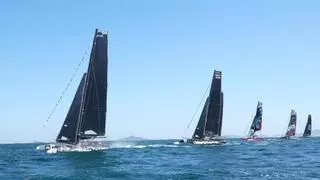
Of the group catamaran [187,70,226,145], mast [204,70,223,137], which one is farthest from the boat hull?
mast [204,70,223,137]

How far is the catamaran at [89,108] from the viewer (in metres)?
75.8

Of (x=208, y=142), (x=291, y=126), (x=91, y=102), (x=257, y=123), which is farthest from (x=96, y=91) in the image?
(x=291, y=126)

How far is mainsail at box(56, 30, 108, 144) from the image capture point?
7594 centimetres

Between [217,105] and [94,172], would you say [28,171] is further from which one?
[217,105]

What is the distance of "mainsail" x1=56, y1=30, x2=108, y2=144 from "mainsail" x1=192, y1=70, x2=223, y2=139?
3519 centimetres

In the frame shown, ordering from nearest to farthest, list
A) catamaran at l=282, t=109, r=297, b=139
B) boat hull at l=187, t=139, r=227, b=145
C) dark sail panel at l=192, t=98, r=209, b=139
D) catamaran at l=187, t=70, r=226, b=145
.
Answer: boat hull at l=187, t=139, r=227, b=145 < catamaran at l=187, t=70, r=226, b=145 < dark sail panel at l=192, t=98, r=209, b=139 < catamaran at l=282, t=109, r=297, b=139

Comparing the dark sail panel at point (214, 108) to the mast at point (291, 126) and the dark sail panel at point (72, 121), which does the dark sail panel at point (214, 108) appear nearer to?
the dark sail panel at point (72, 121)

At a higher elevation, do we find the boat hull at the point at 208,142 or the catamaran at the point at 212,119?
the catamaran at the point at 212,119

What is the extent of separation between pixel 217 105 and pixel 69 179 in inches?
2761

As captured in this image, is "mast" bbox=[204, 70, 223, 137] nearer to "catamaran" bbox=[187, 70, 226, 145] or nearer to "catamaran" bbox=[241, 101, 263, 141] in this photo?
"catamaran" bbox=[187, 70, 226, 145]

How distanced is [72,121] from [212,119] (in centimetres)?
4014

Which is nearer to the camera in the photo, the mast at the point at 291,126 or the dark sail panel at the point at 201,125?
the dark sail panel at the point at 201,125

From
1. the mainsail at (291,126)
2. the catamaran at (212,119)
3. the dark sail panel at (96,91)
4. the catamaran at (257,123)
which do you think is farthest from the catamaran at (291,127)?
the dark sail panel at (96,91)

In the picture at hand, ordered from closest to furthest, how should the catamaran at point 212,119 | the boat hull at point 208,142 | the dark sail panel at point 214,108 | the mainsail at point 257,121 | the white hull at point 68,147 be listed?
1. the white hull at point 68,147
2. the boat hull at point 208,142
3. the dark sail panel at point 214,108
4. the catamaran at point 212,119
5. the mainsail at point 257,121
